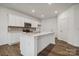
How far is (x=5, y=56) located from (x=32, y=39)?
0.77m

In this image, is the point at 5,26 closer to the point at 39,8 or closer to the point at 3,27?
the point at 3,27

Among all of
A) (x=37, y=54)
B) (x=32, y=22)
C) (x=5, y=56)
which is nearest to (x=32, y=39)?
(x=37, y=54)

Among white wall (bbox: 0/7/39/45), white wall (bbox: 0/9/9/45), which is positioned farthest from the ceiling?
white wall (bbox: 0/9/9/45)

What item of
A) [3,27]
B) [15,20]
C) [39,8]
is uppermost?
[39,8]

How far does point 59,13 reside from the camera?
2246mm

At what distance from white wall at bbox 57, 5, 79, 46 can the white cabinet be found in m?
1.04

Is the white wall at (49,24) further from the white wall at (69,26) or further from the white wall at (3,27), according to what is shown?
the white wall at (3,27)

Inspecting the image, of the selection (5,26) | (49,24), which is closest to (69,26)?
(49,24)

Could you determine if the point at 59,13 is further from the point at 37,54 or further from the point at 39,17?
the point at 37,54

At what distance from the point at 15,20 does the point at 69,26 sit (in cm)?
147

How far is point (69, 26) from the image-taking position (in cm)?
233

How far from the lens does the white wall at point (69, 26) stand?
2230 millimetres

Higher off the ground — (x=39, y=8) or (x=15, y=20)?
(x=39, y=8)

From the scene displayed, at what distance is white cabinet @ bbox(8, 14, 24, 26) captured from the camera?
2171 mm
